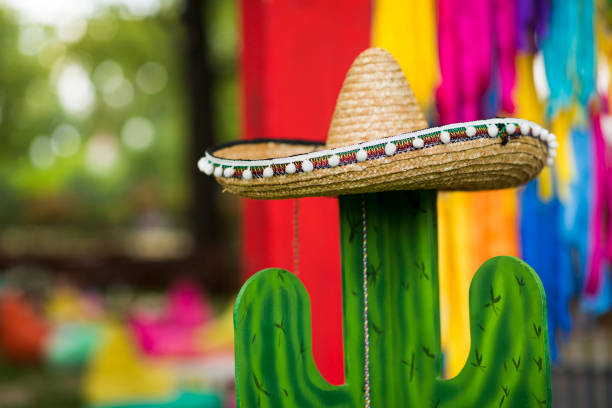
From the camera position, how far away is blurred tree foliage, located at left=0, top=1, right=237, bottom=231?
957cm

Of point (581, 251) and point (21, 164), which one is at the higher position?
point (21, 164)

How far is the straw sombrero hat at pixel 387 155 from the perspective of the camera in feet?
3.20

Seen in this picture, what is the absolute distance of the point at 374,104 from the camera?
45.1 inches

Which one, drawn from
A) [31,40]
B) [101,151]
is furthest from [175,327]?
[101,151]

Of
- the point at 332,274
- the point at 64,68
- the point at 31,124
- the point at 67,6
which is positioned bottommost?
the point at 332,274

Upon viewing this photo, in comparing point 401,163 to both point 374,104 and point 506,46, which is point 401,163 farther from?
point 506,46

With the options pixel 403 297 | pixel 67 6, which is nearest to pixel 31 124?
pixel 67 6

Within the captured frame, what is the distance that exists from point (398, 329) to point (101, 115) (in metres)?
12.2

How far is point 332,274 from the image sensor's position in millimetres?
2115

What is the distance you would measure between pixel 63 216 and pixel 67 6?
6.82 m

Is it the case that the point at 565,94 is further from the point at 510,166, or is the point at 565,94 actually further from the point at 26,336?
the point at 26,336

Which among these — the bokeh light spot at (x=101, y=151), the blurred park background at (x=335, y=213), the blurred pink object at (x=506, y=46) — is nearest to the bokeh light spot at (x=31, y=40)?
the bokeh light spot at (x=101, y=151)

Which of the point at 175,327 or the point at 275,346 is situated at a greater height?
the point at 275,346

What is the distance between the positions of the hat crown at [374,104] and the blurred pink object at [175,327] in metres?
2.88
